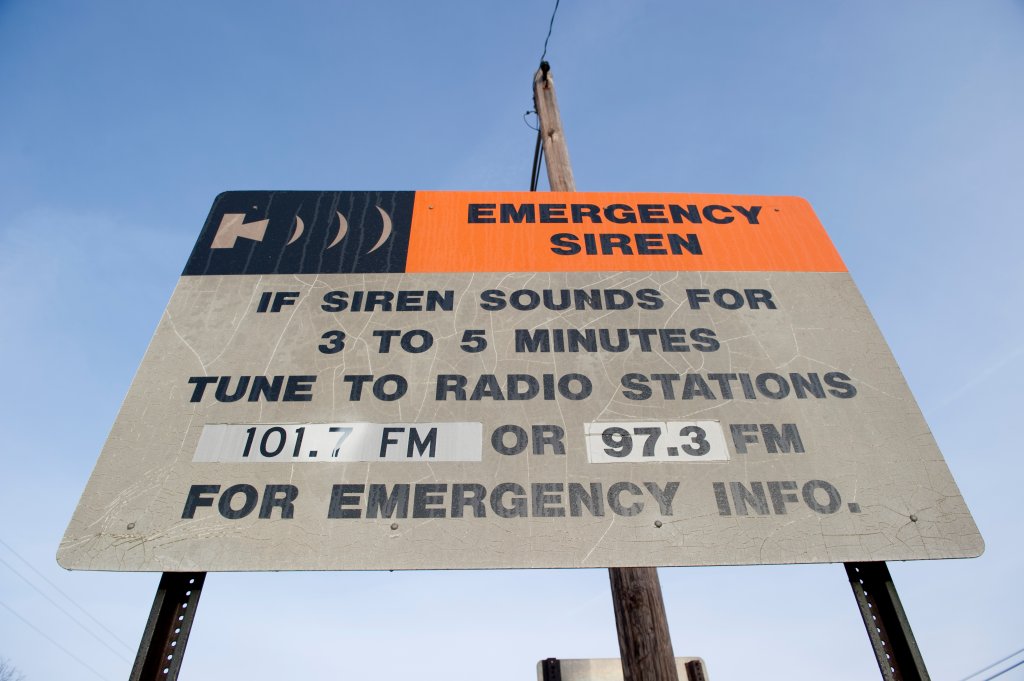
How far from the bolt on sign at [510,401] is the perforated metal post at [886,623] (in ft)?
0.51

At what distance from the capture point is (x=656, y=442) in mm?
2854

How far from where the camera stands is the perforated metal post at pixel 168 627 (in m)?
2.34

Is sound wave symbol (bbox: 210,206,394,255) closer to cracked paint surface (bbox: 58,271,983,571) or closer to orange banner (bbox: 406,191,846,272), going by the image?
orange banner (bbox: 406,191,846,272)

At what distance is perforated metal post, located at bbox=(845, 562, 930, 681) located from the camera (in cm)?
237

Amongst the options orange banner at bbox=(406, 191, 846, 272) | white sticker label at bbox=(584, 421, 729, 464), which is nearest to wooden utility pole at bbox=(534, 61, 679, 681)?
white sticker label at bbox=(584, 421, 729, 464)

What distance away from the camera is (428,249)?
374 centimetres

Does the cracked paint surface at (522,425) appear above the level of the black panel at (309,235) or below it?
below

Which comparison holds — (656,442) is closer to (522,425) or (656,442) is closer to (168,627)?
(522,425)

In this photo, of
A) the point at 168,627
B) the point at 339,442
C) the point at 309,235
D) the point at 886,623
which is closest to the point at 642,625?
the point at 886,623

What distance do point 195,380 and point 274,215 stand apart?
52.6 inches

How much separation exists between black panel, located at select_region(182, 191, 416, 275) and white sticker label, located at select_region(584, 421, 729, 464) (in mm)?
1684

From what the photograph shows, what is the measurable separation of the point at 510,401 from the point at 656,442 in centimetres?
76

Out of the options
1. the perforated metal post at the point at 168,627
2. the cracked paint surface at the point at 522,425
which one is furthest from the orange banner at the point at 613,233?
the perforated metal post at the point at 168,627

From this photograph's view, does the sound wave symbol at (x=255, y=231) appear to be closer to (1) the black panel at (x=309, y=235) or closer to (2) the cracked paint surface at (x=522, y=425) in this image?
(1) the black panel at (x=309, y=235)
